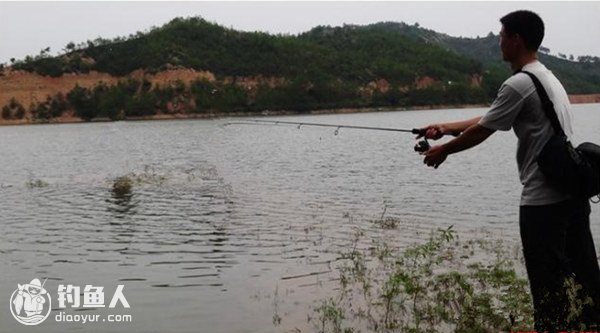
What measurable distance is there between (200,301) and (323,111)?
114983mm

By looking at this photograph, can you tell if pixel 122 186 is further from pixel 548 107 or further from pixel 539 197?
pixel 548 107

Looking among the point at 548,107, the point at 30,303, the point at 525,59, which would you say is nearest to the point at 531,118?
the point at 548,107

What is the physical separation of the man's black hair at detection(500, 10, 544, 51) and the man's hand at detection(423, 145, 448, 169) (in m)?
0.99

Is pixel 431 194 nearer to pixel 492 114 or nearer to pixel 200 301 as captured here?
pixel 200 301

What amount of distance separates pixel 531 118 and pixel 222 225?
33.2 ft

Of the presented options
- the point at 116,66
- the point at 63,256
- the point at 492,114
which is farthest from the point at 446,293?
the point at 116,66

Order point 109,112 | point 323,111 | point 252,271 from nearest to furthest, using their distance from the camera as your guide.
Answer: point 252,271 < point 109,112 < point 323,111

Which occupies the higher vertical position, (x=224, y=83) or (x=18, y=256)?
(x=224, y=83)

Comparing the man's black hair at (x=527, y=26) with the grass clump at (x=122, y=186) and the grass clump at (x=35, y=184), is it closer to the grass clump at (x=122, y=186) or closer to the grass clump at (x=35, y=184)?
the grass clump at (x=122, y=186)

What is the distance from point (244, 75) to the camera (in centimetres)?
13288

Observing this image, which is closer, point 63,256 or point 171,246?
point 63,256

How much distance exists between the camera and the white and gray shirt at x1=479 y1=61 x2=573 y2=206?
167 inches

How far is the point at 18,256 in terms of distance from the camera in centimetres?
1077

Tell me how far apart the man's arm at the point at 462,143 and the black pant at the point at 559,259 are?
24.3 inches
